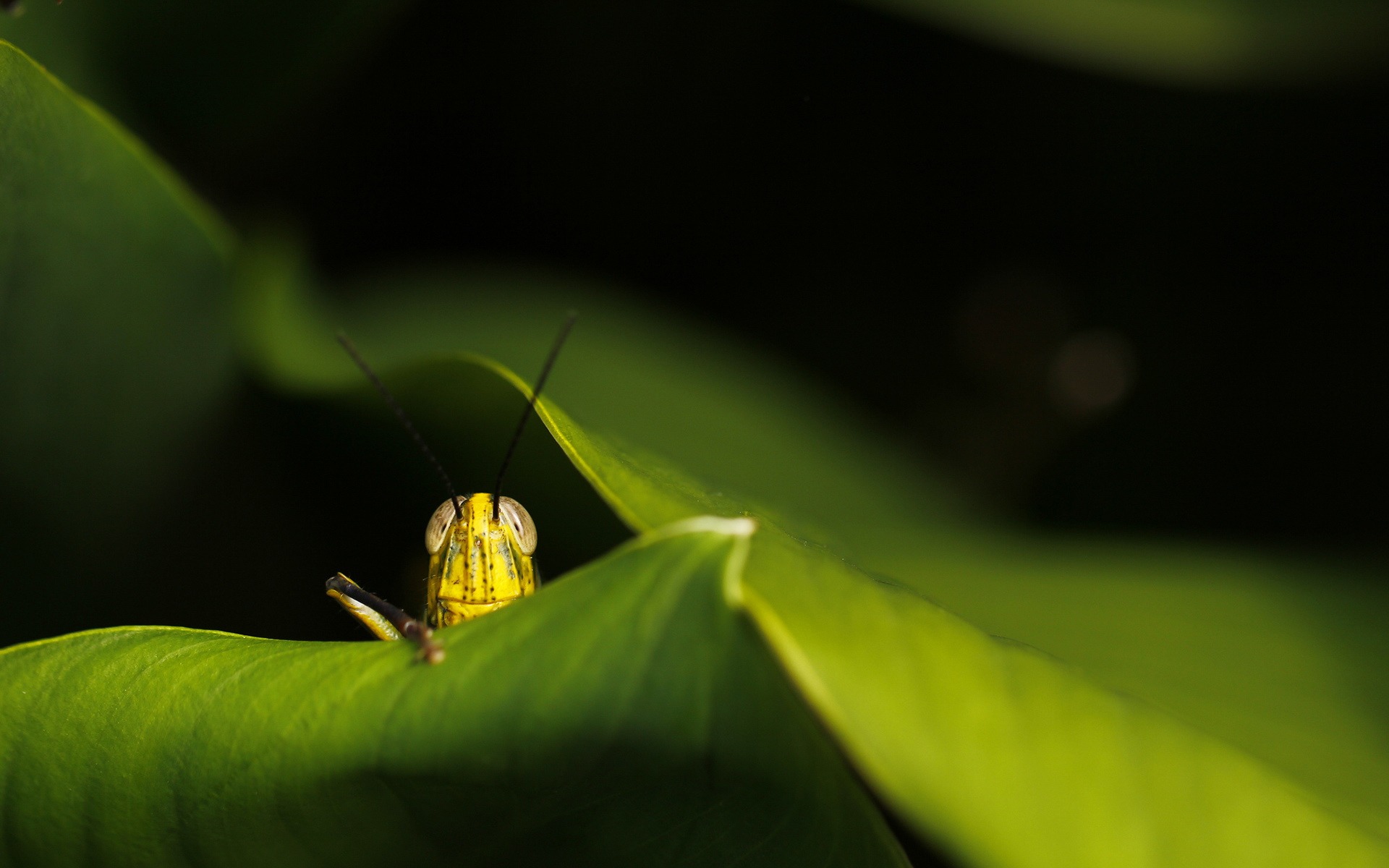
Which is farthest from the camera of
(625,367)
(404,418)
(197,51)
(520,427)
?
(625,367)

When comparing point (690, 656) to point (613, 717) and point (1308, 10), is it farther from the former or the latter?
point (1308, 10)

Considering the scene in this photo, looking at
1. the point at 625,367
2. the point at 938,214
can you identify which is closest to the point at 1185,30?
the point at 938,214

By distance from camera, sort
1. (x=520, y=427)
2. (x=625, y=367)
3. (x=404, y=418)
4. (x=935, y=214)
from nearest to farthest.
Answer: (x=520, y=427)
(x=404, y=418)
(x=625, y=367)
(x=935, y=214)

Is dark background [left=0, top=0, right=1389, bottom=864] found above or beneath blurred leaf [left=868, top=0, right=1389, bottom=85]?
beneath

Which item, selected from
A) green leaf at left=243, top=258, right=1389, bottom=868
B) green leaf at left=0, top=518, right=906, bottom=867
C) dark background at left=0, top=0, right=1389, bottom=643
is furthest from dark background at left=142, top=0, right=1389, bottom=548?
green leaf at left=0, top=518, right=906, bottom=867

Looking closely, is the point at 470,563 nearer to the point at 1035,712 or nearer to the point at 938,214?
the point at 1035,712

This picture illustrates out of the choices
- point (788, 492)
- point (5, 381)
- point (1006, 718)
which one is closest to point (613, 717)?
point (1006, 718)

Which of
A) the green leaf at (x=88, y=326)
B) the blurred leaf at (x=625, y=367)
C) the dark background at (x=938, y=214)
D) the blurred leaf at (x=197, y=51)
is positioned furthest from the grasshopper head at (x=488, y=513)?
the dark background at (x=938, y=214)

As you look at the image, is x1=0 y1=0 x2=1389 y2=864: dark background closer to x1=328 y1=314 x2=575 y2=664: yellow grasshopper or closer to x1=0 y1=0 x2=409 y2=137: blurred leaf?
x1=0 y1=0 x2=409 y2=137: blurred leaf
